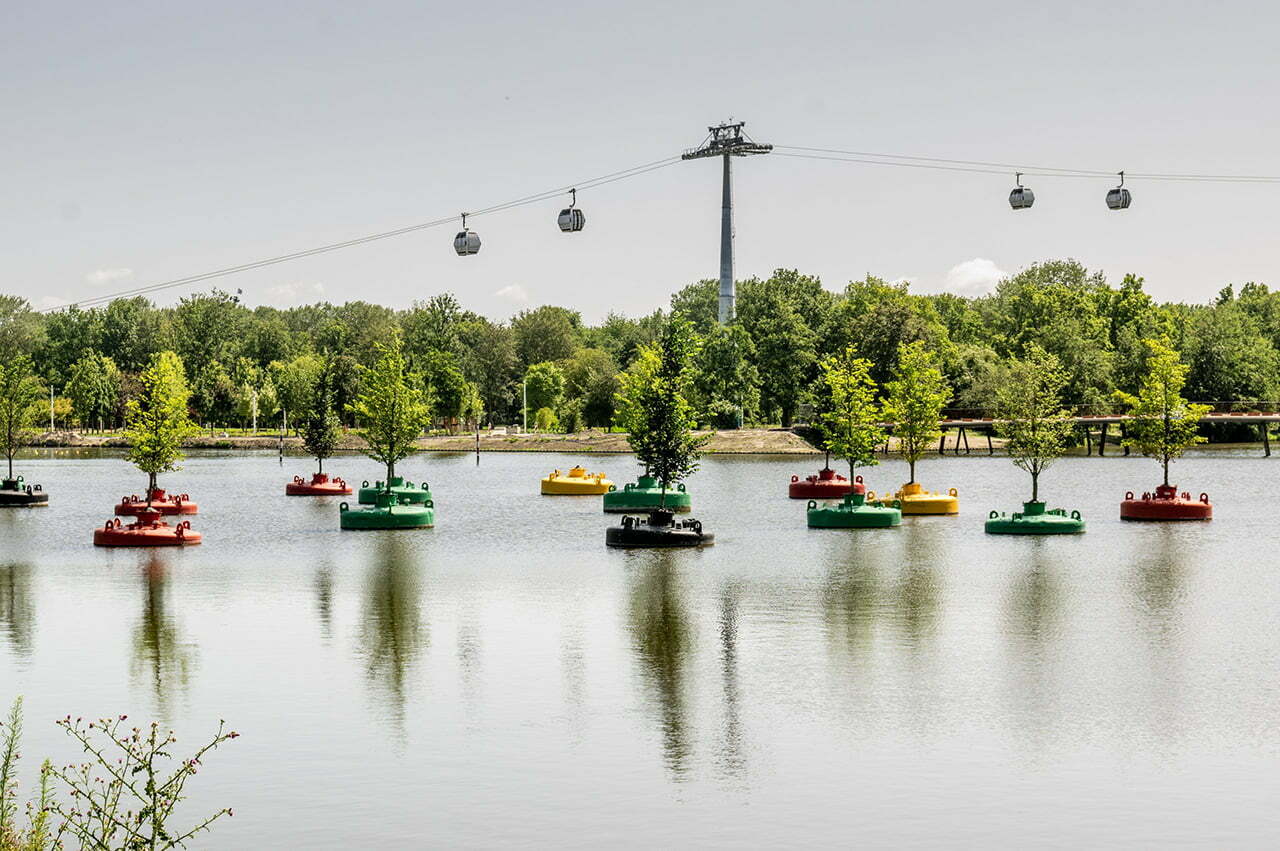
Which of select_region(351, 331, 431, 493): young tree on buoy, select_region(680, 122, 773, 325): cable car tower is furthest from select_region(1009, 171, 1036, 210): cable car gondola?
select_region(680, 122, 773, 325): cable car tower

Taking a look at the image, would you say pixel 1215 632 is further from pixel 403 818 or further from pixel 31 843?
pixel 31 843

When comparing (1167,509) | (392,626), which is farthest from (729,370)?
(392,626)

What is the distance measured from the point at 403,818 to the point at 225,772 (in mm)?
4474

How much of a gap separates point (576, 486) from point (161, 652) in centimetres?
6400

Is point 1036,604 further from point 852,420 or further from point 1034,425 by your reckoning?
point 852,420

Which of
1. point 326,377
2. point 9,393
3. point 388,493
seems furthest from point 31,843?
point 326,377

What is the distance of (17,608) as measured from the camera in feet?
142

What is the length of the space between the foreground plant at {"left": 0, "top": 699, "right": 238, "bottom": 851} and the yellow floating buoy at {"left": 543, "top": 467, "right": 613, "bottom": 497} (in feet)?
231

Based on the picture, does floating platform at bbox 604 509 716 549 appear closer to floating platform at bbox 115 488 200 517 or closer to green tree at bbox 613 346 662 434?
green tree at bbox 613 346 662 434

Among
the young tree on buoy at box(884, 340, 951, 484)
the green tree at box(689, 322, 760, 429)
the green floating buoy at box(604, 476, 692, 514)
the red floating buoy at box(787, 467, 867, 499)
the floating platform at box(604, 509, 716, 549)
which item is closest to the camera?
the floating platform at box(604, 509, 716, 549)

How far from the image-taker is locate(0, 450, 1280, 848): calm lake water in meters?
21.7

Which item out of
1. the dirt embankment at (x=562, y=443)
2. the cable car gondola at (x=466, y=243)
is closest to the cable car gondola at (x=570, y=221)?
the cable car gondola at (x=466, y=243)

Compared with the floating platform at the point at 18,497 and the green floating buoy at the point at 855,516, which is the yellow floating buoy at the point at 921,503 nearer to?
the green floating buoy at the point at 855,516

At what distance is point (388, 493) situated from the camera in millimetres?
78062
